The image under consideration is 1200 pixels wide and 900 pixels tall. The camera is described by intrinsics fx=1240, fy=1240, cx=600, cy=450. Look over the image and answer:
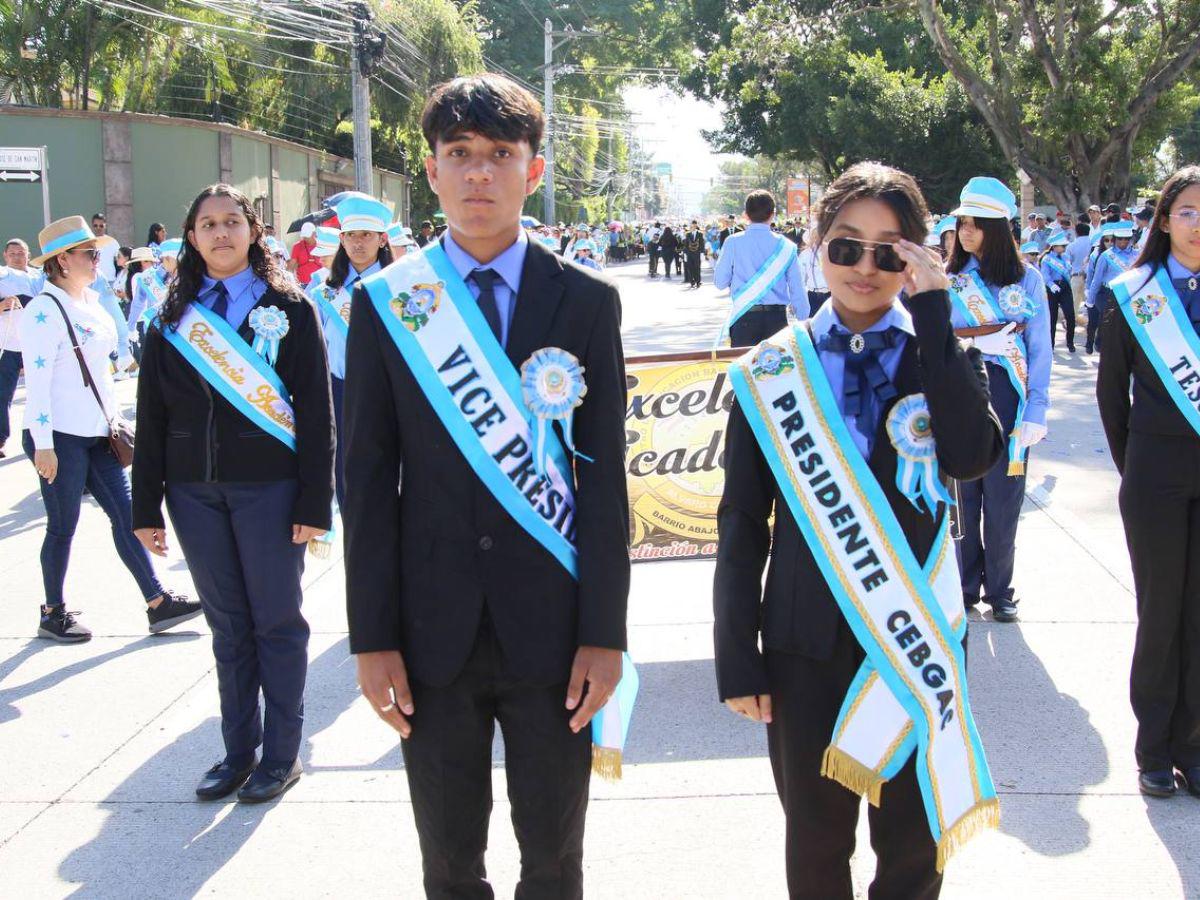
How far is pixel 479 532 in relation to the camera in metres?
2.43

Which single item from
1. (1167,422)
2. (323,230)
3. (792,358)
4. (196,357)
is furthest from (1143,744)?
(323,230)

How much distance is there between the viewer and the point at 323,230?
9.79 meters

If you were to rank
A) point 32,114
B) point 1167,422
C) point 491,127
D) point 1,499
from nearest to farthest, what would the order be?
point 491,127
point 1167,422
point 1,499
point 32,114

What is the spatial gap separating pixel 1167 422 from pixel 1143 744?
1.06 m

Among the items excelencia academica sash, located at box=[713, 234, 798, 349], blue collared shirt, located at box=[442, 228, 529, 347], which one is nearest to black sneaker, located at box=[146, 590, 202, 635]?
blue collared shirt, located at box=[442, 228, 529, 347]

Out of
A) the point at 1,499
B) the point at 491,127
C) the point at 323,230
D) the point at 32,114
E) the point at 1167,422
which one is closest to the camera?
the point at 491,127

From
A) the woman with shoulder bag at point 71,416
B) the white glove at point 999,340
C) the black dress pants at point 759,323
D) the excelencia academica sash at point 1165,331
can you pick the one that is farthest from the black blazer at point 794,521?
the black dress pants at point 759,323

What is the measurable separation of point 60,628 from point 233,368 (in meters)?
2.53

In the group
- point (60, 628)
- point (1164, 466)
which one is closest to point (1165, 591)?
point (1164, 466)

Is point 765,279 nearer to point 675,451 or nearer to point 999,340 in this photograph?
point 999,340

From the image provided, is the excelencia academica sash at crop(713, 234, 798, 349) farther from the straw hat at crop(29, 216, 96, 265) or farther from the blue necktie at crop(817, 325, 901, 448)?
the blue necktie at crop(817, 325, 901, 448)

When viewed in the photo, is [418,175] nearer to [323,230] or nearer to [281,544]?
[323,230]

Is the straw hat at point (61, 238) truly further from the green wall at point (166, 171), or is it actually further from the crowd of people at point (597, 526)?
the green wall at point (166, 171)

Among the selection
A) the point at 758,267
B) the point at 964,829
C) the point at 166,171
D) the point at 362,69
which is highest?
the point at 362,69
